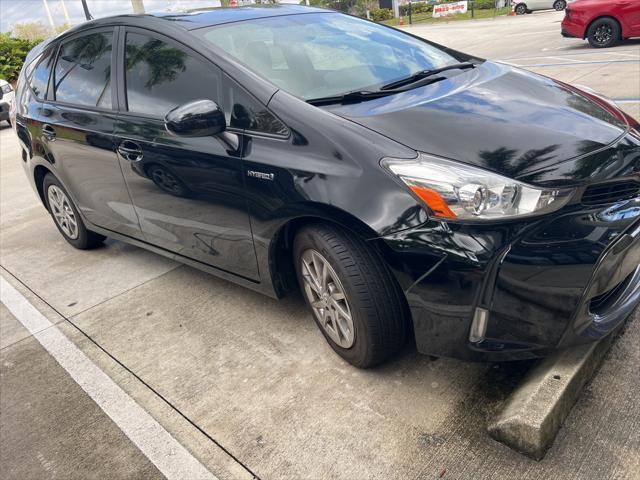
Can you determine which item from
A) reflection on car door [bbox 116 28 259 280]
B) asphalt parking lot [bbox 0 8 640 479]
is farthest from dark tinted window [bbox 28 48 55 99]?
asphalt parking lot [bbox 0 8 640 479]

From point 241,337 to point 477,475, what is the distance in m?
1.50

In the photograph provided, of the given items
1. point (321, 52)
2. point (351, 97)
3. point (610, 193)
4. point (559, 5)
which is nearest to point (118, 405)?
point (351, 97)

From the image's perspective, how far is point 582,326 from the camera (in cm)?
206

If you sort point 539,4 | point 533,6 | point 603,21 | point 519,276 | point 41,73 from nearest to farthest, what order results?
point 519,276, point 41,73, point 603,21, point 539,4, point 533,6

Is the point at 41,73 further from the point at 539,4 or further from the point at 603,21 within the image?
the point at 539,4

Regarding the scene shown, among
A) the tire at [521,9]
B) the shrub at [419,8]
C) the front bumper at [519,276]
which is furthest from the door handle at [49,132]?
the shrub at [419,8]

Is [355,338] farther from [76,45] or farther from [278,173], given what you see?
[76,45]

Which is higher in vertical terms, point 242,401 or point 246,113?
point 246,113

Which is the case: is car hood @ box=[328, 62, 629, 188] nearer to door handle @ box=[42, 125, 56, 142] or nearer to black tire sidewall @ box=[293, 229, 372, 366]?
black tire sidewall @ box=[293, 229, 372, 366]

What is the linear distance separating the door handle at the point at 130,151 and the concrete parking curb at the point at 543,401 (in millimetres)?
2326

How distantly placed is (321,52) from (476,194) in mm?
1447

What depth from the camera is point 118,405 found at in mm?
2691

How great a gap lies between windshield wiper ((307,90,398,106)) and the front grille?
1024 mm

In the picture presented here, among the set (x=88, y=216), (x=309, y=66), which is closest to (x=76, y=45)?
Answer: (x=88, y=216)
